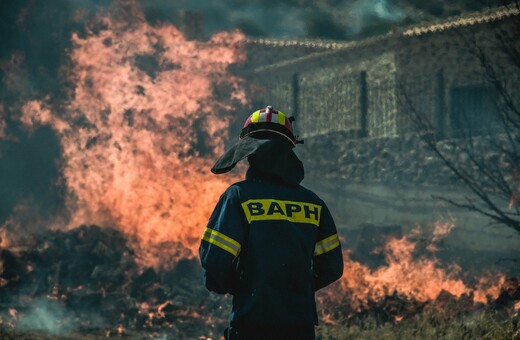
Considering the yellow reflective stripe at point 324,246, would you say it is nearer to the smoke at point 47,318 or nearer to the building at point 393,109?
the smoke at point 47,318

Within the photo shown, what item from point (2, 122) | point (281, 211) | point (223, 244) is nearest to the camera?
point (223, 244)

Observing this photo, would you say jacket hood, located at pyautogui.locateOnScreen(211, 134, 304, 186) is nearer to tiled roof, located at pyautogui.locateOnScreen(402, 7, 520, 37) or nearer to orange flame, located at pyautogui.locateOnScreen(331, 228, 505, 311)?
orange flame, located at pyautogui.locateOnScreen(331, 228, 505, 311)

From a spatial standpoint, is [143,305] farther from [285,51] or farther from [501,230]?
[285,51]

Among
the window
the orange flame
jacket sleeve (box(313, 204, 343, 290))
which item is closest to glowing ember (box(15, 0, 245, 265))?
the orange flame

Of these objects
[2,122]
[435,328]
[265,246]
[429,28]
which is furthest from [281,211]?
[429,28]

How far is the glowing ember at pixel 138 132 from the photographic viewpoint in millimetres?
15367

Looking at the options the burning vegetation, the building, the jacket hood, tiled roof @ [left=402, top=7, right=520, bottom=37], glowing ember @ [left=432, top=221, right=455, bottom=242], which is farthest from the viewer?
the building

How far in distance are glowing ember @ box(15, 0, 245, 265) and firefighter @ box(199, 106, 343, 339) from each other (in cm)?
1114

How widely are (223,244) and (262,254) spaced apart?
0.24m

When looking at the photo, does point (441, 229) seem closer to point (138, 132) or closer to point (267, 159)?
point (138, 132)

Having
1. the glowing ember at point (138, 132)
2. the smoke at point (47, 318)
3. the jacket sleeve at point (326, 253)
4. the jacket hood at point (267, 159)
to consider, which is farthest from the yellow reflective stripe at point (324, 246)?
the glowing ember at point (138, 132)

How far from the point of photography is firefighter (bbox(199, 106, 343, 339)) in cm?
321

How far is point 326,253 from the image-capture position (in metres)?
3.59

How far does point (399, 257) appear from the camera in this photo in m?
15.4
